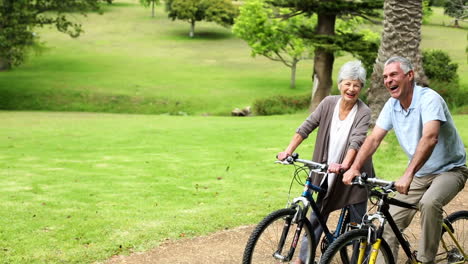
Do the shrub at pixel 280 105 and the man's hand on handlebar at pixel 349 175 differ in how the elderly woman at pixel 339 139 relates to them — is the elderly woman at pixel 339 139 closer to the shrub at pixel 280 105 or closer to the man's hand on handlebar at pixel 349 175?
the man's hand on handlebar at pixel 349 175

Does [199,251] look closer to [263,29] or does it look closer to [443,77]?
[443,77]

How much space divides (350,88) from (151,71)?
50257 mm

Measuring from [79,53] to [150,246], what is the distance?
198 ft

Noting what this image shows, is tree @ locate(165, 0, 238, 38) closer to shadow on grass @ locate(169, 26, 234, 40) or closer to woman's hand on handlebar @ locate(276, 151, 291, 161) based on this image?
shadow on grass @ locate(169, 26, 234, 40)

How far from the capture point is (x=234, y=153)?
54.3ft

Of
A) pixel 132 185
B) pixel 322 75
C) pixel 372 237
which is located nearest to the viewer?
pixel 372 237

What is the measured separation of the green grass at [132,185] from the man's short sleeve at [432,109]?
4.24m

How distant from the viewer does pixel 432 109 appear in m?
5.62

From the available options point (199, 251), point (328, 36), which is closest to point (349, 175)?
point (199, 251)

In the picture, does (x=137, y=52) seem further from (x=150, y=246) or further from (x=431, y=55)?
(x=150, y=246)

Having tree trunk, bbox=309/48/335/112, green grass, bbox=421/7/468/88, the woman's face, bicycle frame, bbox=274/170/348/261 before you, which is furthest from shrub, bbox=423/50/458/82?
bicycle frame, bbox=274/170/348/261

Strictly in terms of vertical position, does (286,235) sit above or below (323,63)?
above

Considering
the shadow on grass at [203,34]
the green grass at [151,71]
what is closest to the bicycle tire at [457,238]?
the green grass at [151,71]

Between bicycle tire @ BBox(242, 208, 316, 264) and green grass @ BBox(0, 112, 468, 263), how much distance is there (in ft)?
8.41
